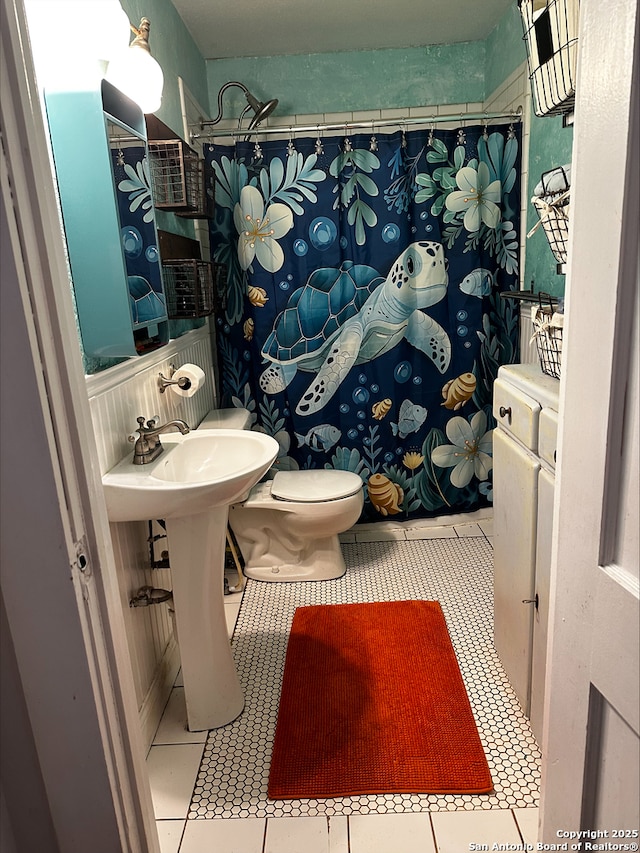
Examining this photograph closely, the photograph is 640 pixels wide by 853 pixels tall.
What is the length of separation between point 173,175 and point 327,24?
121 cm

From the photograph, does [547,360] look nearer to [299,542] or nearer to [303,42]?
[299,542]

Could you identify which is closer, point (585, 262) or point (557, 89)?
point (585, 262)

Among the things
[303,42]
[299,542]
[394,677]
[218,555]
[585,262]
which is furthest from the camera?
[303,42]

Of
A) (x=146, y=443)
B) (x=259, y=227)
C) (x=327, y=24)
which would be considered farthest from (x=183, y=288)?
(x=327, y=24)

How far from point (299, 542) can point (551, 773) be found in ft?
5.67

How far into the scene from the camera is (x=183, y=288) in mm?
2232

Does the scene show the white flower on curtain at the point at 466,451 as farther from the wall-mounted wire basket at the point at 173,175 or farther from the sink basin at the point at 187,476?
the wall-mounted wire basket at the point at 173,175

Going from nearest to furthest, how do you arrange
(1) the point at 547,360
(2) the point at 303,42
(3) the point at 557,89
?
(3) the point at 557,89 → (1) the point at 547,360 → (2) the point at 303,42

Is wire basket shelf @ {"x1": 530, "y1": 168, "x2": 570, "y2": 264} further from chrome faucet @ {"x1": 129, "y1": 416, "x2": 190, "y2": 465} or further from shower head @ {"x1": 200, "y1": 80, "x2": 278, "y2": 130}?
shower head @ {"x1": 200, "y1": 80, "x2": 278, "y2": 130}

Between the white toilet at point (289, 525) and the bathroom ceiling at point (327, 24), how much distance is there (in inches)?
68.0

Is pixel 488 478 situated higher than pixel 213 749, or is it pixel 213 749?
pixel 488 478

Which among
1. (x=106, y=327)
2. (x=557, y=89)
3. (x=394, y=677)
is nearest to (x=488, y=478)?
(x=394, y=677)

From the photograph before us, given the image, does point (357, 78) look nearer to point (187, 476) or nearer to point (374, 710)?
point (187, 476)

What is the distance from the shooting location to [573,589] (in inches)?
32.1
